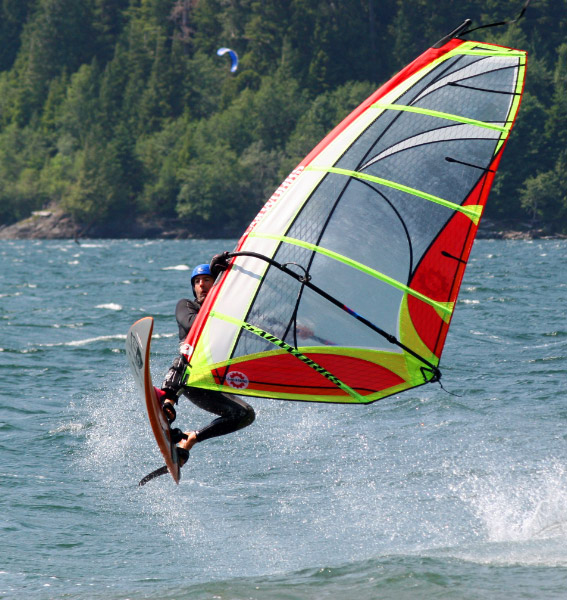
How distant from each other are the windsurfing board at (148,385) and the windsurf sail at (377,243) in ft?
1.12

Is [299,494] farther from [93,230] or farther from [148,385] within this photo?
[93,230]

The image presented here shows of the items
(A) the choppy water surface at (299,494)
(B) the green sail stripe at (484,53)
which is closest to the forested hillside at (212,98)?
(A) the choppy water surface at (299,494)

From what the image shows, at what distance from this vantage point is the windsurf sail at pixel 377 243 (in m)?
6.01

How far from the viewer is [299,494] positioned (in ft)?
23.5

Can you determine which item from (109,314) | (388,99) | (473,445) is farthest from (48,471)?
(109,314)

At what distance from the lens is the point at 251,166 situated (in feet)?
230

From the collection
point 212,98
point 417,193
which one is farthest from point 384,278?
point 212,98

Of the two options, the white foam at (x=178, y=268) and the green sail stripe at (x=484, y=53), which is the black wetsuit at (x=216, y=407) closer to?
the green sail stripe at (x=484, y=53)

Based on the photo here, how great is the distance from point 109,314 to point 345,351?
43.1 ft

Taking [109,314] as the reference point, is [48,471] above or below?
above

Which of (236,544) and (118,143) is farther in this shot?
(118,143)

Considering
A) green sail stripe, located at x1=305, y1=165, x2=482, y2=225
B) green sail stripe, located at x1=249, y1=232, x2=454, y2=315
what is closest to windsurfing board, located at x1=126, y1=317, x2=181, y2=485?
green sail stripe, located at x1=249, y1=232, x2=454, y2=315

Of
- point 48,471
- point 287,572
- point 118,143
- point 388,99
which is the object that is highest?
point 388,99

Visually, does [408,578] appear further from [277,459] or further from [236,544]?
[277,459]
